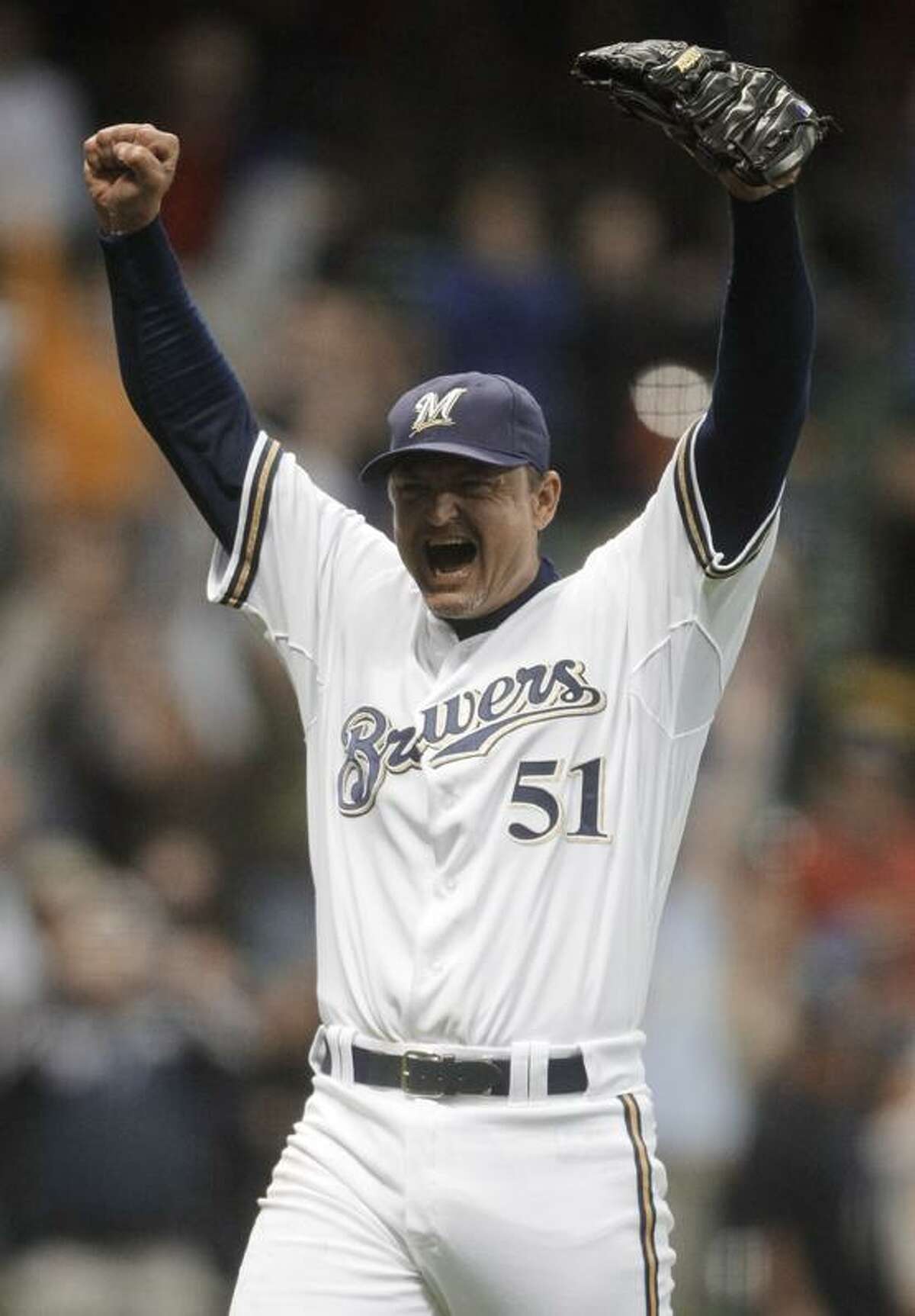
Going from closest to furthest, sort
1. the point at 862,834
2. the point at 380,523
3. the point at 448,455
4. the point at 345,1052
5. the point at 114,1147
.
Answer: the point at 345,1052, the point at 448,455, the point at 114,1147, the point at 862,834, the point at 380,523

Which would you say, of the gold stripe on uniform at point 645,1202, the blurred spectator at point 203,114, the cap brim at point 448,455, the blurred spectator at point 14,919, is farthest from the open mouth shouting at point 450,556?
the blurred spectator at point 203,114

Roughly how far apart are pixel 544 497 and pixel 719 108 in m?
0.66

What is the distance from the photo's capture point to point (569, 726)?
337cm

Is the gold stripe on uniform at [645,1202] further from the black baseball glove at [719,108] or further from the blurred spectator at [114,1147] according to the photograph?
the blurred spectator at [114,1147]

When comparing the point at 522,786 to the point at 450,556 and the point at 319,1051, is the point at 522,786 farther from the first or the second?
the point at 319,1051

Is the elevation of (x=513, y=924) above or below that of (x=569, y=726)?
below

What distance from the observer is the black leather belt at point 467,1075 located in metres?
3.23

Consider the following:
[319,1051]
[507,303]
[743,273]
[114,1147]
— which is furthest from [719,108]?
[507,303]

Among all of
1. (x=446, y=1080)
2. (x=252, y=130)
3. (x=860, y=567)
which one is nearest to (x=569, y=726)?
(x=446, y=1080)

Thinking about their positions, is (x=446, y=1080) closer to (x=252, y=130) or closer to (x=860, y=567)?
(x=860, y=567)

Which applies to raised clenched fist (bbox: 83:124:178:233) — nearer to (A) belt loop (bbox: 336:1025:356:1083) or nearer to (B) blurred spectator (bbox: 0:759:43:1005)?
(A) belt loop (bbox: 336:1025:356:1083)

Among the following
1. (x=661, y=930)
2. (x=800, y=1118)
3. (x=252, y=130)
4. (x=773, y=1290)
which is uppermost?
(x=252, y=130)

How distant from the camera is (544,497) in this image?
142 inches

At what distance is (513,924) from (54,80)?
15.3ft
